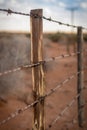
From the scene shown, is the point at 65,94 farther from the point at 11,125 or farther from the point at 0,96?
the point at 11,125

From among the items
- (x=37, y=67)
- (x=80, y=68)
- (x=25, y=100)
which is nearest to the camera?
(x=37, y=67)

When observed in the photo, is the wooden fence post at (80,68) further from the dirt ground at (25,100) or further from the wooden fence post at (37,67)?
the wooden fence post at (37,67)

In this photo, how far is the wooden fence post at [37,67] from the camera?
9.95ft

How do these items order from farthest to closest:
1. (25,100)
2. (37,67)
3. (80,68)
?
(25,100), (80,68), (37,67)

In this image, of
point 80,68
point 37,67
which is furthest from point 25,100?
point 37,67

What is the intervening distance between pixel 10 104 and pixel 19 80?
1.55 meters

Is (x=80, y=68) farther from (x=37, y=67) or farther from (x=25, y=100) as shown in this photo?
(x=25, y=100)

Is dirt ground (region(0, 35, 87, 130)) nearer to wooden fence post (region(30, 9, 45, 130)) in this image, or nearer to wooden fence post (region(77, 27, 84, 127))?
wooden fence post (region(77, 27, 84, 127))

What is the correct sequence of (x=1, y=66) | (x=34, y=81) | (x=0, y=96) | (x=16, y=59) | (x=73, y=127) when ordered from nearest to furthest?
(x=34, y=81), (x=73, y=127), (x=0, y=96), (x=1, y=66), (x=16, y=59)

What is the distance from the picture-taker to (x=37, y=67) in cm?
309

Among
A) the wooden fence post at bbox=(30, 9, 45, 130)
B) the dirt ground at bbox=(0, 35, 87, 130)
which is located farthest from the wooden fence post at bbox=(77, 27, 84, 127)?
the wooden fence post at bbox=(30, 9, 45, 130)

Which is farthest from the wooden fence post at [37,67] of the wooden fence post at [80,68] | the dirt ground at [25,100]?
the dirt ground at [25,100]

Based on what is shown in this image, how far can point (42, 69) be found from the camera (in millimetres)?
3133

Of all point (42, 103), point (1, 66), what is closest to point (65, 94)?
point (1, 66)
